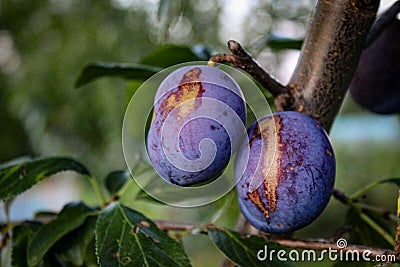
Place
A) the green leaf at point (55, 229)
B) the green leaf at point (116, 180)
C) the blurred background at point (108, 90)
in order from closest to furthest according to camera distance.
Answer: the green leaf at point (55, 229) < the green leaf at point (116, 180) < the blurred background at point (108, 90)

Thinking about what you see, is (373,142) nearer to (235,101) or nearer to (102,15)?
(102,15)

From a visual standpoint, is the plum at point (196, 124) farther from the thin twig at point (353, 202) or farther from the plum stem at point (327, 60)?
the thin twig at point (353, 202)

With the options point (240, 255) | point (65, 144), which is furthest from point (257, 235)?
point (65, 144)

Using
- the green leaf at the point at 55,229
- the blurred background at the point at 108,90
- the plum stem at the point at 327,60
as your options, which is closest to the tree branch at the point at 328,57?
the plum stem at the point at 327,60

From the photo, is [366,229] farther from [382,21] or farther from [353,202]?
[382,21]

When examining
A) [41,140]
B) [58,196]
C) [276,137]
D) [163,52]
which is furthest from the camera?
[58,196]

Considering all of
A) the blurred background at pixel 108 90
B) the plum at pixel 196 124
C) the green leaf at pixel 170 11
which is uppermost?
the green leaf at pixel 170 11

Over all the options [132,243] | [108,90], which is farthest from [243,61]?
[108,90]
